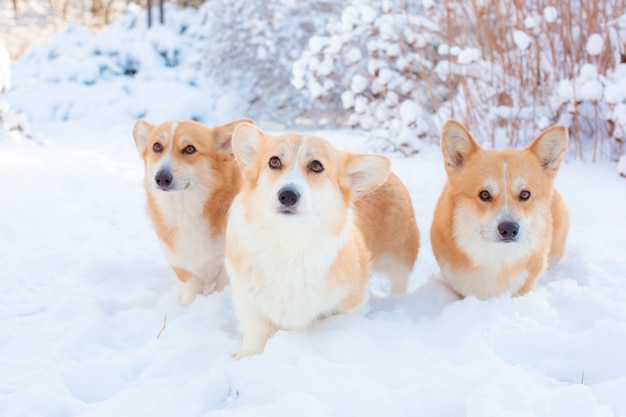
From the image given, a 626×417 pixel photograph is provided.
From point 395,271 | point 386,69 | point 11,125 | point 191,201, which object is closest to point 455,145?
point 395,271

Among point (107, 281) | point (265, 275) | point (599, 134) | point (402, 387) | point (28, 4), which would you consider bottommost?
point (107, 281)

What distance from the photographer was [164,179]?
2.84 m

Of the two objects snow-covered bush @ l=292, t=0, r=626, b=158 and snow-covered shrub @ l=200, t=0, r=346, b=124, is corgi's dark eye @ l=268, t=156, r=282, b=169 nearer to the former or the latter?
snow-covered bush @ l=292, t=0, r=626, b=158

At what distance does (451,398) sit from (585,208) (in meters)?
2.84

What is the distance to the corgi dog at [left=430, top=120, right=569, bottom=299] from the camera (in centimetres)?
258

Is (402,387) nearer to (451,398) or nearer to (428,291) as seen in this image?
(451,398)

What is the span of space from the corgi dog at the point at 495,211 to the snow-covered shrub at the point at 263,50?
326 inches

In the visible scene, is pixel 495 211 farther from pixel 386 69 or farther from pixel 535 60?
pixel 386 69

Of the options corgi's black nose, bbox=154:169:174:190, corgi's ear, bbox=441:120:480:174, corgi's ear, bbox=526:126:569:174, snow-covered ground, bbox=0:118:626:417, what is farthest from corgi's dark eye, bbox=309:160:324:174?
corgi's ear, bbox=526:126:569:174

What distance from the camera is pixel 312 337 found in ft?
7.62

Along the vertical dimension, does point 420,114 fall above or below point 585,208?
above

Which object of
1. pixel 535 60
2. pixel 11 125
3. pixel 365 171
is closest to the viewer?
pixel 365 171

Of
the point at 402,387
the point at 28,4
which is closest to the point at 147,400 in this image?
the point at 402,387

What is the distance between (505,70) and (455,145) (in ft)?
9.58
